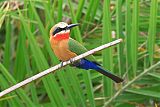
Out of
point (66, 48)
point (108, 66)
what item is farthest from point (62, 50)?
point (108, 66)

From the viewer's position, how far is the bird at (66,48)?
1.09m

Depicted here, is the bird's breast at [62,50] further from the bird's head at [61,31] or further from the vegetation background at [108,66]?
the vegetation background at [108,66]

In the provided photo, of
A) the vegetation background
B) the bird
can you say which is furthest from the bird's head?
the vegetation background

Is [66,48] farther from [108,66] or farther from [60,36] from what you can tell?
[108,66]

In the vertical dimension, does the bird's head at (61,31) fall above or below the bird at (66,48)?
above

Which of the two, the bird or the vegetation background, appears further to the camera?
the vegetation background

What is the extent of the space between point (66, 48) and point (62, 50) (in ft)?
0.04

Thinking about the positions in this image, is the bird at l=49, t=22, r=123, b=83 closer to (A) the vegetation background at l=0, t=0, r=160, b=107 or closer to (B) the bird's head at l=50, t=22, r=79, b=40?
(B) the bird's head at l=50, t=22, r=79, b=40

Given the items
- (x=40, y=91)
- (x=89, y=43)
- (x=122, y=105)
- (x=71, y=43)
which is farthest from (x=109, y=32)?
(x=40, y=91)

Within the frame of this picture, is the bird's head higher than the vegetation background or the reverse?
higher

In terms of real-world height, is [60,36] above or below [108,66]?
above

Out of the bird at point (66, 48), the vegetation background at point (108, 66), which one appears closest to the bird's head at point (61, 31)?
the bird at point (66, 48)

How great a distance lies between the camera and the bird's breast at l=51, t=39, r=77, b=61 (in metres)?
1.12

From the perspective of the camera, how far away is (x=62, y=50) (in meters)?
1.14
